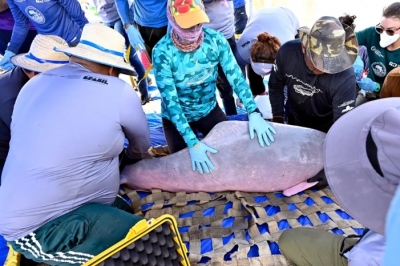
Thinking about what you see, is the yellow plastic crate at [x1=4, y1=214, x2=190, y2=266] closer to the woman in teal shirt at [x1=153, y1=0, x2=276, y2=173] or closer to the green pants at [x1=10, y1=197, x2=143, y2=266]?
the green pants at [x1=10, y1=197, x2=143, y2=266]

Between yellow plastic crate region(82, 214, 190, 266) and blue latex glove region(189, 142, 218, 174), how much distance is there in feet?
1.99

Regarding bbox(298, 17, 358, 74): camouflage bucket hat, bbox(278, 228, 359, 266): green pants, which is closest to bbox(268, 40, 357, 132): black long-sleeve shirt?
bbox(298, 17, 358, 74): camouflage bucket hat

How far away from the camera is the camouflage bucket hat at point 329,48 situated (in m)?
1.67

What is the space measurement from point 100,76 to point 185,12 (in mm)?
520

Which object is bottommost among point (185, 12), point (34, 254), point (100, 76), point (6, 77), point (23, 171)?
point (34, 254)

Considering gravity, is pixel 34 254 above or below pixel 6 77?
below

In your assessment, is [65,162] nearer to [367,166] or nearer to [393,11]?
[367,166]

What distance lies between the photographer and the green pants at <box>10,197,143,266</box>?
4.33ft

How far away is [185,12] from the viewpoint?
167cm

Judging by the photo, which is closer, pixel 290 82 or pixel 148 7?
pixel 290 82

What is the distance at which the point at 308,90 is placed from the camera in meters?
1.93

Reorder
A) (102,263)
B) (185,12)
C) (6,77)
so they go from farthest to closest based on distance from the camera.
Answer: (6,77) < (185,12) < (102,263)

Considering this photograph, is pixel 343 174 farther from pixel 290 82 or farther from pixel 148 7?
pixel 148 7

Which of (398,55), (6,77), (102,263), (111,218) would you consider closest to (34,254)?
(111,218)
